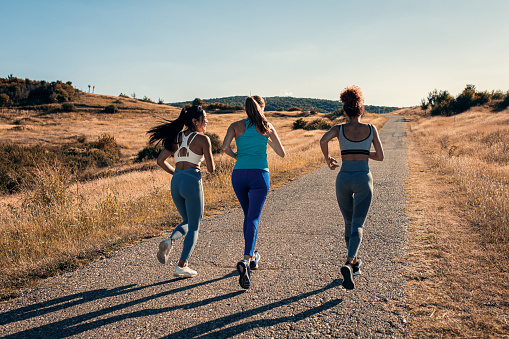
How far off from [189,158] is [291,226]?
2.95 metres

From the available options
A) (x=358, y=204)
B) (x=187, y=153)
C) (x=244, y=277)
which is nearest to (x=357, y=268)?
(x=358, y=204)

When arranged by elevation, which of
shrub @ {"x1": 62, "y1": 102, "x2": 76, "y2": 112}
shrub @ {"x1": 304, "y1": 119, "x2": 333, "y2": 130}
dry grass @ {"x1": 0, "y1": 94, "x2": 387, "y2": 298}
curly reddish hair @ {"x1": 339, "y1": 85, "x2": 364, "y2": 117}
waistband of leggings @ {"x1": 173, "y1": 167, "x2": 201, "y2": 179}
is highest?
shrub @ {"x1": 62, "y1": 102, "x2": 76, "y2": 112}

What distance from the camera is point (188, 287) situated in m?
3.73

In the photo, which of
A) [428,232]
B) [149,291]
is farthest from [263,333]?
[428,232]

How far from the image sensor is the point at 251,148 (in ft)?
12.6

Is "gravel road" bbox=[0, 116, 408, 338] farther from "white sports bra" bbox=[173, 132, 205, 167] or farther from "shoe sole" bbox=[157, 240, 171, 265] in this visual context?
"white sports bra" bbox=[173, 132, 205, 167]

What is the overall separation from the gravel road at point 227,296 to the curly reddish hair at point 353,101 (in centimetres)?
196

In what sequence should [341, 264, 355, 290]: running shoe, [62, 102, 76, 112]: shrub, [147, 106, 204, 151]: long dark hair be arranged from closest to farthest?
1. [341, 264, 355, 290]: running shoe
2. [147, 106, 204, 151]: long dark hair
3. [62, 102, 76, 112]: shrub

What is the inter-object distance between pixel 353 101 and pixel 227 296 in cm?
263

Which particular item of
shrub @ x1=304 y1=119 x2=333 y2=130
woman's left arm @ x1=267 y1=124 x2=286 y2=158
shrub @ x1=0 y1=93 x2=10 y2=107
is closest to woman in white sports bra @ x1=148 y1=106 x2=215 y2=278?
woman's left arm @ x1=267 y1=124 x2=286 y2=158

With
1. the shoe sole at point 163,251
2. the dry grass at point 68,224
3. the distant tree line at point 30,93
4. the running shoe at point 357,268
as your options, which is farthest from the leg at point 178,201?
the distant tree line at point 30,93

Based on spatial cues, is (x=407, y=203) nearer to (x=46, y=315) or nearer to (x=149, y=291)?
(x=149, y=291)

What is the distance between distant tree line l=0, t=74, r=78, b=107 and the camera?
67.2m

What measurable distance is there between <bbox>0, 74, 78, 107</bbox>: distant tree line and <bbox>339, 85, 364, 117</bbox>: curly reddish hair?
78.7m
